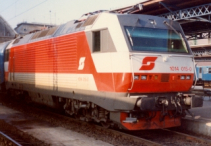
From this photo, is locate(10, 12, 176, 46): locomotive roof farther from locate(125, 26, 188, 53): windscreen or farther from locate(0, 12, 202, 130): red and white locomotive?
locate(125, 26, 188, 53): windscreen

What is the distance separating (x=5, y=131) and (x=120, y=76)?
13.4 ft

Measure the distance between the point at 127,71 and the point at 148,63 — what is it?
66 cm

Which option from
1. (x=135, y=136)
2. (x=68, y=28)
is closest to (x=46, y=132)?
(x=135, y=136)

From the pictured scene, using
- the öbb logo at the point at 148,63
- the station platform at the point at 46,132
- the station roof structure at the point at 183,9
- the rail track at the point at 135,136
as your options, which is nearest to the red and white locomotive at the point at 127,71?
the öbb logo at the point at 148,63

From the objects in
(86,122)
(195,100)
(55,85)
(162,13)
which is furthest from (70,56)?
(162,13)

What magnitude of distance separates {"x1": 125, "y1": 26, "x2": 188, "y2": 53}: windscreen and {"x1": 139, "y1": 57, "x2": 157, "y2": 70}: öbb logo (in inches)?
11.8

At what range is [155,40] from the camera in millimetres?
7926

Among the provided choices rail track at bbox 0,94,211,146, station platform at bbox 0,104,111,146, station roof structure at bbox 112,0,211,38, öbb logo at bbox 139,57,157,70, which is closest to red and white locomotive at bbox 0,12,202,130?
öbb logo at bbox 139,57,157,70

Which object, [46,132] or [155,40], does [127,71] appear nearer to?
[155,40]

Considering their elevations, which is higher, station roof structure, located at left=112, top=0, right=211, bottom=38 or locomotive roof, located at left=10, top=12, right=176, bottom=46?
station roof structure, located at left=112, top=0, right=211, bottom=38

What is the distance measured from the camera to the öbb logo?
7359 millimetres

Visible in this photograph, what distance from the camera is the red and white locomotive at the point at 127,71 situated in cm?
731

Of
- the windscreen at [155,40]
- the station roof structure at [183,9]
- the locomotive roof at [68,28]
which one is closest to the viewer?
the windscreen at [155,40]

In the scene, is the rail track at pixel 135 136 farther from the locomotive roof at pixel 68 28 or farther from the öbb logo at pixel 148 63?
the locomotive roof at pixel 68 28
